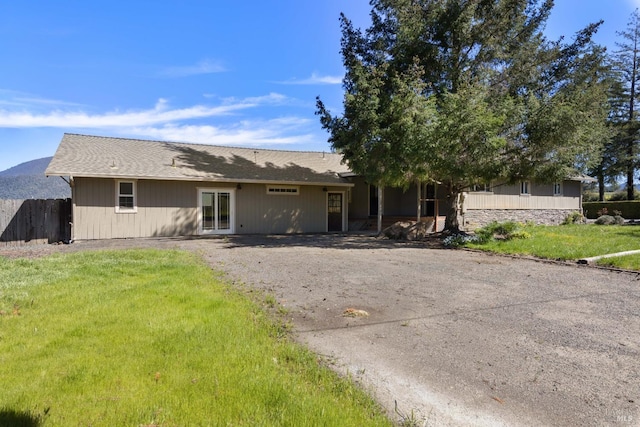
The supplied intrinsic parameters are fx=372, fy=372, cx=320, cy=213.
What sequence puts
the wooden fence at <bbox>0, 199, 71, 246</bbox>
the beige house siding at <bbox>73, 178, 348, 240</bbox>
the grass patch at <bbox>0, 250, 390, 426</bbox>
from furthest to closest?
the beige house siding at <bbox>73, 178, 348, 240</bbox> → the wooden fence at <bbox>0, 199, 71, 246</bbox> → the grass patch at <bbox>0, 250, 390, 426</bbox>

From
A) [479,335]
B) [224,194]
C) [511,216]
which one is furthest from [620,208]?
[479,335]

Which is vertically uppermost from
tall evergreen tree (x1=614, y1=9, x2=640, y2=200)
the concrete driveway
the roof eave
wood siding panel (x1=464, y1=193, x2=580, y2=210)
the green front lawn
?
tall evergreen tree (x1=614, y1=9, x2=640, y2=200)

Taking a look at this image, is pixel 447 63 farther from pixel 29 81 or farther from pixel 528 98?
pixel 29 81

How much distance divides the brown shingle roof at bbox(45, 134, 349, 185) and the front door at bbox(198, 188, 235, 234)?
866 mm

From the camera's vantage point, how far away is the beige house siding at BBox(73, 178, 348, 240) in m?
14.0

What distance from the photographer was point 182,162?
16.7 metres

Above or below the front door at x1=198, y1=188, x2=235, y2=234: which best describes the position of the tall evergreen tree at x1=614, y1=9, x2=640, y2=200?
above

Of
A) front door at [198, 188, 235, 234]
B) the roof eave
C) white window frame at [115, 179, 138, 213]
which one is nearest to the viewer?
the roof eave

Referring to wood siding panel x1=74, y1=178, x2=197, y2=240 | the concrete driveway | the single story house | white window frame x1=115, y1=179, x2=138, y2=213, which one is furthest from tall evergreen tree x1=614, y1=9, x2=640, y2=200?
white window frame x1=115, y1=179, x2=138, y2=213

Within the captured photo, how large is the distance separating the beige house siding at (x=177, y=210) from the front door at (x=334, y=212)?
0.32 m

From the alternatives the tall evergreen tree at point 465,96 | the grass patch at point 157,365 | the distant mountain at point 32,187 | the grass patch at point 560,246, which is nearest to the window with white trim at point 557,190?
the tall evergreen tree at point 465,96

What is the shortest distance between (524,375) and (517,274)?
5109 mm

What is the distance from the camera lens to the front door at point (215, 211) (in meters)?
16.1

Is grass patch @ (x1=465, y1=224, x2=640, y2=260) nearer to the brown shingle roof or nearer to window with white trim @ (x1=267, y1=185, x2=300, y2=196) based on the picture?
window with white trim @ (x1=267, y1=185, x2=300, y2=196)
